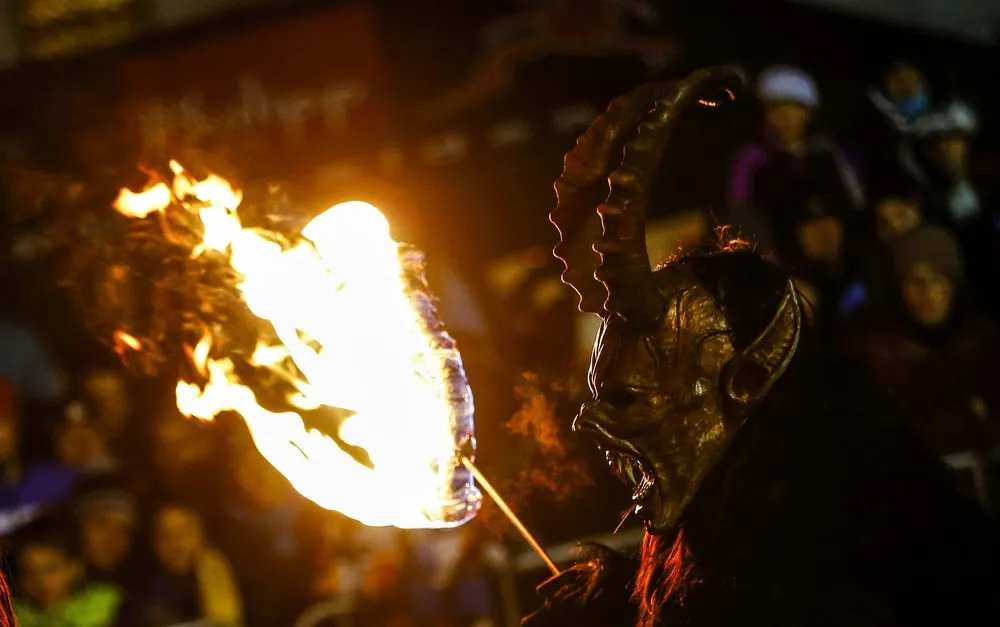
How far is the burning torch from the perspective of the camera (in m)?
2.80

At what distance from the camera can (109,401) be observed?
23.7ft

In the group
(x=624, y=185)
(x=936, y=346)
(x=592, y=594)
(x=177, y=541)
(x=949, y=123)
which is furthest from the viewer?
(x=949, y=123)

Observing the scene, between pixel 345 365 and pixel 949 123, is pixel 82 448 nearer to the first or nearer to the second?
pixel 345 365

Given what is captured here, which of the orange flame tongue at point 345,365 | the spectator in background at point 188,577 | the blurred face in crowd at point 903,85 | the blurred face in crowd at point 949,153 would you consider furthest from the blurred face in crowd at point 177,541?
the blurred face in crowd at point 903,85

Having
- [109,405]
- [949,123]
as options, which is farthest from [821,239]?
[109,405]

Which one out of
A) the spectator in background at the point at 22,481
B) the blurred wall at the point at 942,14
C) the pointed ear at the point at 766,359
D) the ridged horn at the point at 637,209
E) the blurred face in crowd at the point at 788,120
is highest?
the ridged horn at the point at 637,209

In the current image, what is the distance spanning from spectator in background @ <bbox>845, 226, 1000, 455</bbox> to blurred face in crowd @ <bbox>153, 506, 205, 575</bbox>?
3875 mm

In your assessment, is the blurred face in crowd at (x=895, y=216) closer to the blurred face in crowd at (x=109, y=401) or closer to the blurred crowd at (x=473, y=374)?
the blurred crowd at (x=473, y=374)

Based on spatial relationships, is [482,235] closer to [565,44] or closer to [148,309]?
[565,44]

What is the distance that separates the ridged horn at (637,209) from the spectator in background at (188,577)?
4461 mm

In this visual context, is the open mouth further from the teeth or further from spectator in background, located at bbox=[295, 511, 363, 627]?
spectator in background, located at bbox=[295, 511, 363, 627]

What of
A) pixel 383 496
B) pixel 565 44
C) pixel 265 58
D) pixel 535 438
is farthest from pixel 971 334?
pixel 265 58

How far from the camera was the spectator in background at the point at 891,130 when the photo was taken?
7.00m

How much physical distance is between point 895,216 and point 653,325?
4429 millimetres
